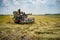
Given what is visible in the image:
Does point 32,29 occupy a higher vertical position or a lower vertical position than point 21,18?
lower

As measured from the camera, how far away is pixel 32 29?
225cm

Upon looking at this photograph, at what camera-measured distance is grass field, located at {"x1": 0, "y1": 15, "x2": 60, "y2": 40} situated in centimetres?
221

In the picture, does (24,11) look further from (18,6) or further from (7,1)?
(7,1)

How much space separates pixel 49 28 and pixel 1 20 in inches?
34.5

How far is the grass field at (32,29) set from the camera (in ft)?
7.23

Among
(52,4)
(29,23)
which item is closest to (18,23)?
(29,23)

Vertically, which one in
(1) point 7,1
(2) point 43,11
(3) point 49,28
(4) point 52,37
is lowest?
(4) point 52,37

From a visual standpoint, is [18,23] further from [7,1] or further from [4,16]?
[7,1]

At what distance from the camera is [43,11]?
2.28 meters

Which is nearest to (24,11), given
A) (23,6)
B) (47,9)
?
(23,6)

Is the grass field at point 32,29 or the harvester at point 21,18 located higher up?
the harvester at point 21,18

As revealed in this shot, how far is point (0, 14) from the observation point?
2.30 m

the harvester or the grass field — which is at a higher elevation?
the harvester

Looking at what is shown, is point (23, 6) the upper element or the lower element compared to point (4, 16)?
upper
